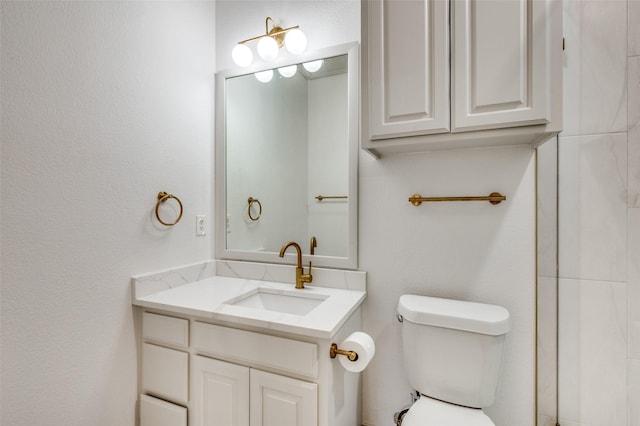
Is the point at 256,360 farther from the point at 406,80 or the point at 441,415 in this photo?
the point at 406,80

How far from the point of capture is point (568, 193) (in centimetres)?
120

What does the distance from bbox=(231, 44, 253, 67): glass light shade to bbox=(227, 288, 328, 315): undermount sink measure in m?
1.22

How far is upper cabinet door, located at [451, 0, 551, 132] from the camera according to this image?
37.7 inches

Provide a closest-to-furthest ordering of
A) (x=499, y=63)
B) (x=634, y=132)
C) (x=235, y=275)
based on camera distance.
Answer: (x=499, y=63), (x=634, y=132), (x=235, y=275)

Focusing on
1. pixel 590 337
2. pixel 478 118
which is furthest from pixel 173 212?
pixel 590 337

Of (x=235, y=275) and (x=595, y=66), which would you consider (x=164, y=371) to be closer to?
(x=235, y=275)

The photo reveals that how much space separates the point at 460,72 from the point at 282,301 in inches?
48.5

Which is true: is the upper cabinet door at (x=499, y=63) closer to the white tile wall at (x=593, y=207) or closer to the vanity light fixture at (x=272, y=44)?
the white tile wall at (x=593, y=207)

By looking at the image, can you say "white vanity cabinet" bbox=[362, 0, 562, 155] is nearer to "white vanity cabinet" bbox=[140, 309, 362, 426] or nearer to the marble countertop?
the marble countertop

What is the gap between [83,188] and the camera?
115 cm

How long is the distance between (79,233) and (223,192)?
75 centimetres

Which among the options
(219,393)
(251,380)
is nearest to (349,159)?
(251,380)

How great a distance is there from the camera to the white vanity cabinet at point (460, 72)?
959 mm

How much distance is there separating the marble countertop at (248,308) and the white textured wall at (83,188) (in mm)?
178
